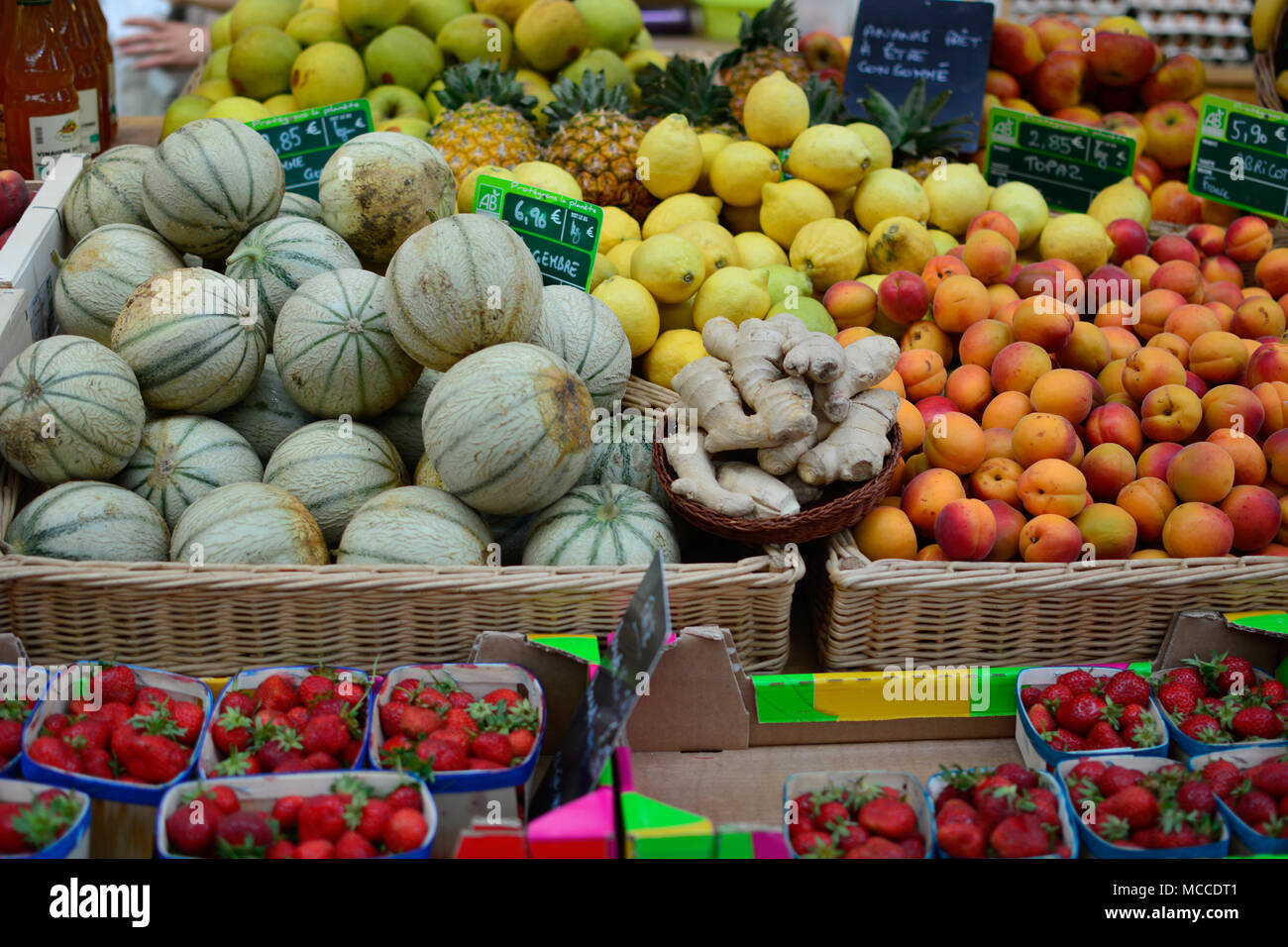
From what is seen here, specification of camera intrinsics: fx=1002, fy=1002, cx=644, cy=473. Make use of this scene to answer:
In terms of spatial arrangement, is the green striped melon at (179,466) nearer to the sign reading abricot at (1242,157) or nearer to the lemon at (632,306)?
the lemon at (632,306)

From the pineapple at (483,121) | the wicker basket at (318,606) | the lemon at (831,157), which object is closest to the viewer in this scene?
the wicker basket at (318,606)

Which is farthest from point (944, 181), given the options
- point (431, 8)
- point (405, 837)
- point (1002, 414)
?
point (405, 837)

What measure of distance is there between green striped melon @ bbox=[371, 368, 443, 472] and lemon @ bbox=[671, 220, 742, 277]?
35.9 inches

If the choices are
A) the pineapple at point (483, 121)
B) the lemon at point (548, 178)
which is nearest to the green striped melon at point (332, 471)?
the lemon at point (548, 178)

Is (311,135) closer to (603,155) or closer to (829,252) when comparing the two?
(603,155)

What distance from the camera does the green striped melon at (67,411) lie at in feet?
6.15

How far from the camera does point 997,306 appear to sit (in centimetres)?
259

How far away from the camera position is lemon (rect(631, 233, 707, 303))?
2.54 m

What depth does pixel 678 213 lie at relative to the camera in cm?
294

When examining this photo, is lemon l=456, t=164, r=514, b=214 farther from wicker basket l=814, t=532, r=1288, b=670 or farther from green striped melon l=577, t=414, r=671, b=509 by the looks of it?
wicker basket l=814, t=532, r=1288, b=670

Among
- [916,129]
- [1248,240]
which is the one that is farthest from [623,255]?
[1248,240]

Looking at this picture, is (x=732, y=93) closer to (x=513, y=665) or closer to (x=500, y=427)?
(x=500, y=427)

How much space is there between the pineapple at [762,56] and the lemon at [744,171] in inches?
20.8

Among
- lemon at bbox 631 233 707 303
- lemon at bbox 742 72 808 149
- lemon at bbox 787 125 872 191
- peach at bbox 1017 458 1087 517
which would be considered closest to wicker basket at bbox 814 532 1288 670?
peach at bbox 1017 458 1087 517
